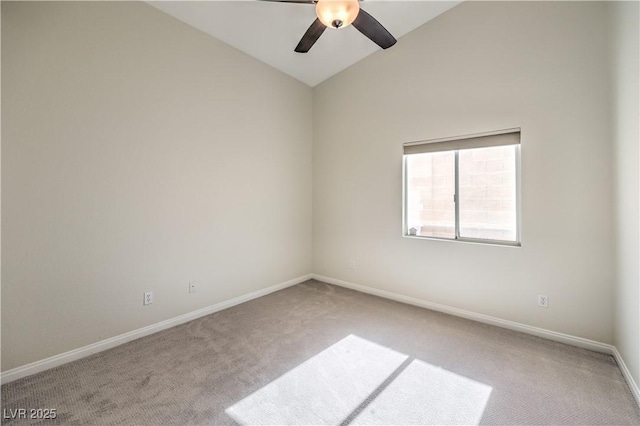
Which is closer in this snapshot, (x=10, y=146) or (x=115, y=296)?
(x=10, y=146)

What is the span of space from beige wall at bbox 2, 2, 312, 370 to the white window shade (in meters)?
1.96

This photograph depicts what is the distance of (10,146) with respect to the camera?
177cm

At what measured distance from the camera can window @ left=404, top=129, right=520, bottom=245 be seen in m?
2.64

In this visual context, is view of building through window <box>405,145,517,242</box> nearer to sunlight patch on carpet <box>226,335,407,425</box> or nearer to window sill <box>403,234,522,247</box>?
window sill <box>403,234,522,247</box>

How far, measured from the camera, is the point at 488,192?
277 centimetres

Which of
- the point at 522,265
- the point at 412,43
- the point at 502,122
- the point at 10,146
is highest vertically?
the point at 412,43

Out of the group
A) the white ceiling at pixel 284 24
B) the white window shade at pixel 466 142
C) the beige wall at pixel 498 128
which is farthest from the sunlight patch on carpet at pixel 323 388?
the white ceiling at pixel 284 24

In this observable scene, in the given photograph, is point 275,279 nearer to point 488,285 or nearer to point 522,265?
point 488,285

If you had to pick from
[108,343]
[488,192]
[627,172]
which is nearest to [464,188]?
[488,192]

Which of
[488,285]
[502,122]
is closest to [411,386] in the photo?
[488,285]

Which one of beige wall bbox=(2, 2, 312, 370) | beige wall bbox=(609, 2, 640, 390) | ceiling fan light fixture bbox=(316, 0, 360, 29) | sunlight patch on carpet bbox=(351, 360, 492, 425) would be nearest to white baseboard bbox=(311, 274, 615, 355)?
beige wall bbox=(609, 2, 640, 390)

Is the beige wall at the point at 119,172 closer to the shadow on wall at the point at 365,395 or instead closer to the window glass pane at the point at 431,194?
the shadow on wall at the point at 365,395

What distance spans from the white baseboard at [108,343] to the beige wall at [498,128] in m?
1.72

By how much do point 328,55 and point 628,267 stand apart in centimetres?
362
